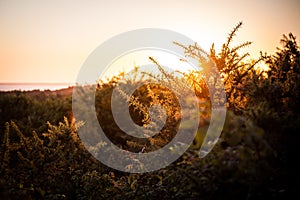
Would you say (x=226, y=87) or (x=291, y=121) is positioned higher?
(x=226, y=87)

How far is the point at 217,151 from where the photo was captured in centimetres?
230

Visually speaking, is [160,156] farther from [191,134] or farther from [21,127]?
[21,127]

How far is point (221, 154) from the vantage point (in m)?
2.14

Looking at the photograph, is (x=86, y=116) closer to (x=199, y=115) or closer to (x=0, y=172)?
(x=0, y=172)

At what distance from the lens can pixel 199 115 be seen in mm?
2514

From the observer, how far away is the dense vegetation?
2123 mm

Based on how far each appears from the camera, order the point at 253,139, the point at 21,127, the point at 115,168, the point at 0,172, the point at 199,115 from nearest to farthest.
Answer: the point at 253,139 < the point at 199,115 < the point at 0,172 < the point at 115,168 < the point at 21,127

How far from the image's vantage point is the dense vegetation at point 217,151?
2.12 metres

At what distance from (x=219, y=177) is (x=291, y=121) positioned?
799mm

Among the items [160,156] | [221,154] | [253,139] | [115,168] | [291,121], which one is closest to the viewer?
[253,139]

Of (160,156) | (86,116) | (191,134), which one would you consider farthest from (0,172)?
(86,116)

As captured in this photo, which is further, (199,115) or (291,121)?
(199,115)

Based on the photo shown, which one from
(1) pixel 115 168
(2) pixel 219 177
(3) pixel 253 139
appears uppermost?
(3) pixel 253 139

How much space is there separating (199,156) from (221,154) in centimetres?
27
